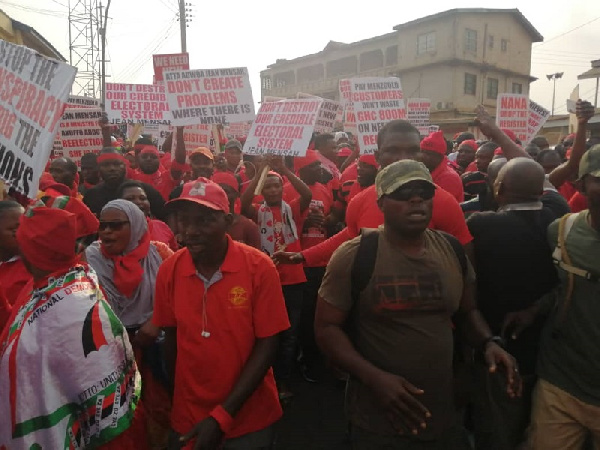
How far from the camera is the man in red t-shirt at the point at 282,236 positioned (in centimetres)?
463

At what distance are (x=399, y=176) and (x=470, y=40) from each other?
138 ft

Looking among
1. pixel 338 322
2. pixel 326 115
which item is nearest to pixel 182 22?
pixel 326 115

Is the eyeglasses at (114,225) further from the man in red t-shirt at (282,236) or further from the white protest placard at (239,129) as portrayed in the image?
the white protest placard at (239,129)

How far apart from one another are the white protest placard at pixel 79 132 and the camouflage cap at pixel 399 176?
599 centimetres

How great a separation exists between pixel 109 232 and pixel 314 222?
2.44 meters

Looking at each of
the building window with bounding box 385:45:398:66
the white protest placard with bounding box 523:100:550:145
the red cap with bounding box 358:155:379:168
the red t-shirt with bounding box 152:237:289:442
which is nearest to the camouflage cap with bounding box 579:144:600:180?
the red t-shirt with bounding box 152:237:289:442

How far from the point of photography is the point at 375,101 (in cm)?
671

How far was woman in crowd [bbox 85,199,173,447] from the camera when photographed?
116 inches

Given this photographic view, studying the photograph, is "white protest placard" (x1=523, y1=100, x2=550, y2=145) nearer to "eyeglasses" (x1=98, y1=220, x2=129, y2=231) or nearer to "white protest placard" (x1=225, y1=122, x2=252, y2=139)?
"white protest placard" (x1=225, y1=122, x2=252, y2=139)

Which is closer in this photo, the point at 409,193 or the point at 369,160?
the point at 409,193

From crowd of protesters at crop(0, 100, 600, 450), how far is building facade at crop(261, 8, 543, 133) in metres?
32.1

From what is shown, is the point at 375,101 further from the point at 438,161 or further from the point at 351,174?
the point at 438,161

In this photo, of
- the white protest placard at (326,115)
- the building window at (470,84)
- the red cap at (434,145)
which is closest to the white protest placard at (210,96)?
the white protest placard at (326,115)

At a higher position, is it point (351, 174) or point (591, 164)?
point (591, 164)
